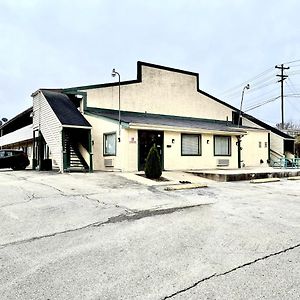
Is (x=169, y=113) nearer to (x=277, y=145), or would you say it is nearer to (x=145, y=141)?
(x=145, y=141)

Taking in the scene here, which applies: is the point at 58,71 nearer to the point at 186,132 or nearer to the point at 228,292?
the point at 186,132

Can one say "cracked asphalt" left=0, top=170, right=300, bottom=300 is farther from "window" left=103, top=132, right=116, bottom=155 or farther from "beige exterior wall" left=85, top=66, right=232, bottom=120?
"beige exterior wall" left=85, top=66, right=232, bottom=120

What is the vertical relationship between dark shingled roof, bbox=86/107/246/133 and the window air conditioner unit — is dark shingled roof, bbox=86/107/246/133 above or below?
above

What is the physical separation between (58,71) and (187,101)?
57.3ft

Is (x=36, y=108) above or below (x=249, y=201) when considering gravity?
above

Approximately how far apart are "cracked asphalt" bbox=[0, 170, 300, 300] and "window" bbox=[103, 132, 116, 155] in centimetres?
833

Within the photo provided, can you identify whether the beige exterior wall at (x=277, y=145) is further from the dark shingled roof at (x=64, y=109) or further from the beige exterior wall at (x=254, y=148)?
the dark shingled roof at (x=64, y=109)

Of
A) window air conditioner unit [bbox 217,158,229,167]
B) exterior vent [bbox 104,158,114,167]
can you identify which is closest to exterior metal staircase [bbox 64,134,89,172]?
exterior vent [bbox 104,158,114,167]

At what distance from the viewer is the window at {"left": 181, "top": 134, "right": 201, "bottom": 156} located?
699 inches

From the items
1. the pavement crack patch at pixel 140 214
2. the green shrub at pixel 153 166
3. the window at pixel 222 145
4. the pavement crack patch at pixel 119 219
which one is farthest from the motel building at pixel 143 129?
the pavement crack patch at pixel 119 219

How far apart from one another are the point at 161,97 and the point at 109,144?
6336 millimetres

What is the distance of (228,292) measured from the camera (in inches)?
117

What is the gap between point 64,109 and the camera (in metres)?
17.8

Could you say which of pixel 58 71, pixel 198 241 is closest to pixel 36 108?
pixel 58 71
